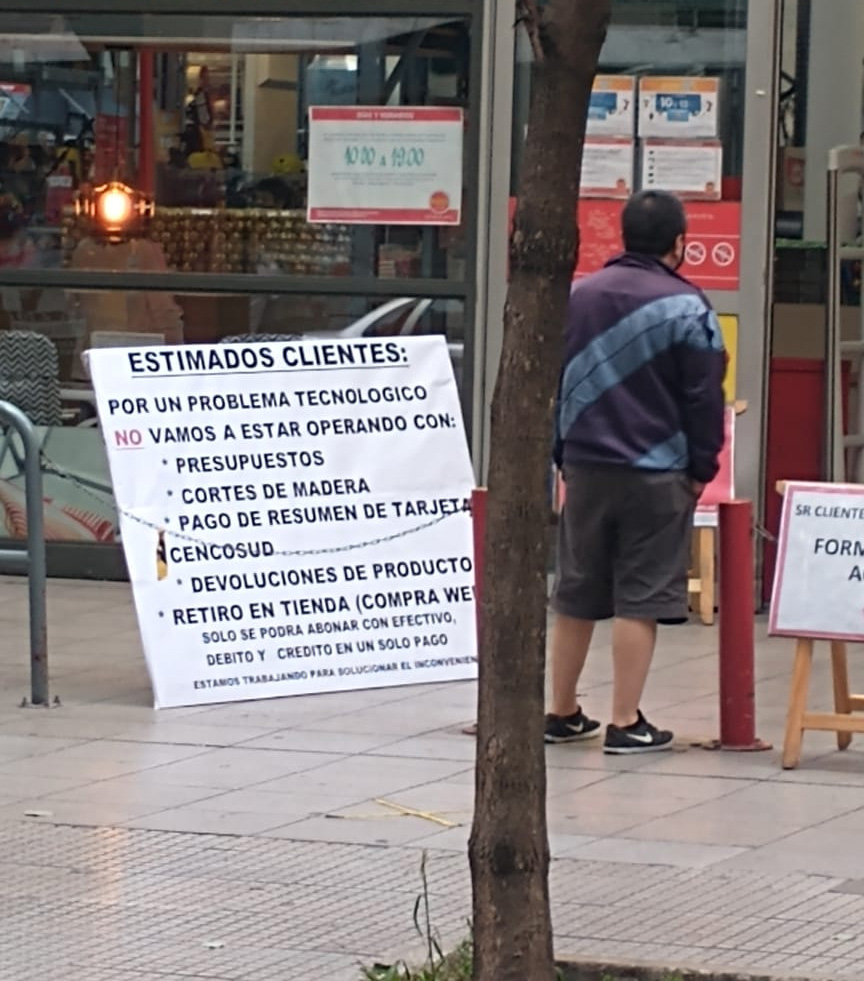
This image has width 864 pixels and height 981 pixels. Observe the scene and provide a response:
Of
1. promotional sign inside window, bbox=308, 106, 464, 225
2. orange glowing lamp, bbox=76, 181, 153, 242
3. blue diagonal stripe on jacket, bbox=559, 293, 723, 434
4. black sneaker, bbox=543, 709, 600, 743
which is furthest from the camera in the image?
orange glowing lamp, bbox=76, 181, 153, 242

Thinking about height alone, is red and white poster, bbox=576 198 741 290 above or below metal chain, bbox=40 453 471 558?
above

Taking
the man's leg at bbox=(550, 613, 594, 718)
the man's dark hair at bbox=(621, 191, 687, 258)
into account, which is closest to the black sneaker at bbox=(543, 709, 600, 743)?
the man's leg at bbox=(550, 613, 594, 718)

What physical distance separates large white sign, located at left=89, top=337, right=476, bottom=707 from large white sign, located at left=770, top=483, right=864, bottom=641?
1.77 meters

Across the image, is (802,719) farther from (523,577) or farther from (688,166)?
(688,166)

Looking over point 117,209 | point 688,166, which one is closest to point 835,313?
point 688,166

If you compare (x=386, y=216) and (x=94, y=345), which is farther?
(x=94, y=345)

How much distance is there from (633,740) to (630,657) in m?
0.31

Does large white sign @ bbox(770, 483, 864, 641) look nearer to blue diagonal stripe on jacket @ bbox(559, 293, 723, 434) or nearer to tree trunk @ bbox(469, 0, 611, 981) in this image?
blue diagonal stripe on jacket @ bbox(559, 293, 723, 434)

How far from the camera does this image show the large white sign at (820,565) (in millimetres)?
7742

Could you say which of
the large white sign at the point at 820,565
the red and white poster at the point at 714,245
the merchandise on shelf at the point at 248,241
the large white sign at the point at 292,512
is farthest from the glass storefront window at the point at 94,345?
the large white sign at the point at 820,565

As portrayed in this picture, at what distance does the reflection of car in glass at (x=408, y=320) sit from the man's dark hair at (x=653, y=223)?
339 cm

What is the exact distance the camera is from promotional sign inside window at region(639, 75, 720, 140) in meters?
11.0

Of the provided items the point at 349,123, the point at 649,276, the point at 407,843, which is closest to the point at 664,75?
the point at 349,123

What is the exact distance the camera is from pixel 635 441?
7.87 meters
